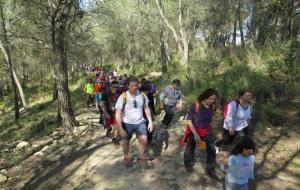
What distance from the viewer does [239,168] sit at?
5.31 metres

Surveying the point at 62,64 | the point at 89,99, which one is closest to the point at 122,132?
the point at 62,64

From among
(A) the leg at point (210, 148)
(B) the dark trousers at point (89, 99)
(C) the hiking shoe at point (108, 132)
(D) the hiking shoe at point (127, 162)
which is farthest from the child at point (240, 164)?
(B) the dark trousers at point (89, 99)

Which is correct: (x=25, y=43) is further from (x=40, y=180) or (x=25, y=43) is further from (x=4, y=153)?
(x=40, y=180)

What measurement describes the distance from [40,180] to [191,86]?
8.26 m

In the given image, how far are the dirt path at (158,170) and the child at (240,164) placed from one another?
4.98ft

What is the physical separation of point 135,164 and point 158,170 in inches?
24.4

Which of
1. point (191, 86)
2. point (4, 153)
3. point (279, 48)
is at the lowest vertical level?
point (4, 153)

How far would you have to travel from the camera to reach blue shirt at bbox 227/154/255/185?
528 cm

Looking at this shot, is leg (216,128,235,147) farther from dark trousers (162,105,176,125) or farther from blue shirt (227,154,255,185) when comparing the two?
blue shirt (227,154,255,185)

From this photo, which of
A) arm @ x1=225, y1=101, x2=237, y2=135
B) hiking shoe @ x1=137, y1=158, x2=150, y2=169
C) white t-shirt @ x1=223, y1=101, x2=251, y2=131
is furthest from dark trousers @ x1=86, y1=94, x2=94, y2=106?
arm @ x1=225, y1=101, x2=237, y2=135

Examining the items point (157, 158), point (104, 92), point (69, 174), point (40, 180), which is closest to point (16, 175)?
point (40, 180)

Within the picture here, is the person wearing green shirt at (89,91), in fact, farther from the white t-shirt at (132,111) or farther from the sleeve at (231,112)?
the sleeve at (231,112)

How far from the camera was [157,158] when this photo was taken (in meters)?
8.57

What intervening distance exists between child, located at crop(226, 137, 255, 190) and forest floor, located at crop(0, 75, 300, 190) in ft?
4.97
